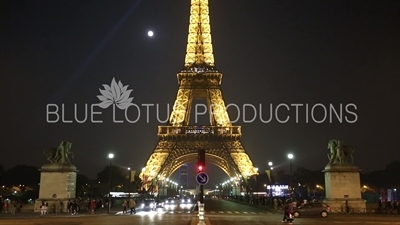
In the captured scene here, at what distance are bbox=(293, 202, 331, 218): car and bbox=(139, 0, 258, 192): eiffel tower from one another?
1736 inches

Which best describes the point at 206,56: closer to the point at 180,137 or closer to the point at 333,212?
the point at 180,137

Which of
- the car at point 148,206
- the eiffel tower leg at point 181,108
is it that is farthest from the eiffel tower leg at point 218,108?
the car at point 148,206

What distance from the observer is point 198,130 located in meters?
85.8

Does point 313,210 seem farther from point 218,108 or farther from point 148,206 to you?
point 218,108

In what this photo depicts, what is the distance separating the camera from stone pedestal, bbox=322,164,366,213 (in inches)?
1636

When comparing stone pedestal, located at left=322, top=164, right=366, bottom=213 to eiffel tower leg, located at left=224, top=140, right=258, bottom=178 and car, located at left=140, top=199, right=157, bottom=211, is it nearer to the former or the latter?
car, located at left=140, top=199, right=157, bottom=211

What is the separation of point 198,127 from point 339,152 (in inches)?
1784

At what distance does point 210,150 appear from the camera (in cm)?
8569

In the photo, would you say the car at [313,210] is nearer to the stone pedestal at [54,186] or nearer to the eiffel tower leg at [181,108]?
the stone pedestal at [54,186]

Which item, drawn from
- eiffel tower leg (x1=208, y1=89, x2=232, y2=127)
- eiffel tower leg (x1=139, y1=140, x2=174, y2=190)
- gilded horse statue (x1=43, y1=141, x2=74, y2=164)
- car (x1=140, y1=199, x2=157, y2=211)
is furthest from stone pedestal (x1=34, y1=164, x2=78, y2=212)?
eiffel tower leg (x1=208, y1=89, x2=232, y2=127)

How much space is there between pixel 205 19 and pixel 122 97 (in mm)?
33626

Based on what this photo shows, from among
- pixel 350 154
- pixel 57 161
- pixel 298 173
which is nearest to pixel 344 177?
pixel 350 154

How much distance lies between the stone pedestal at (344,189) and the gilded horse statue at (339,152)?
0.84 metres

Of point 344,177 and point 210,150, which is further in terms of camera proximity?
point 210,150
